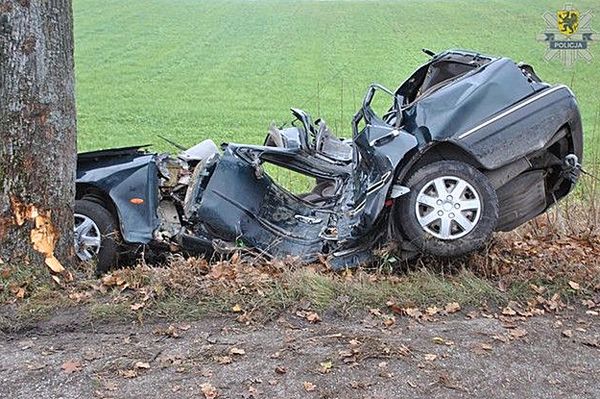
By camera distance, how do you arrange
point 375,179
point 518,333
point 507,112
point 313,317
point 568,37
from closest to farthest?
1. point 518,333
2. point 313,317
3. point 507,112
4. point 375,179
5. point 568,37

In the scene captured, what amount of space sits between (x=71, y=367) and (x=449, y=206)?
2.84 metres

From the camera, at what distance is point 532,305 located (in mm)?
5133

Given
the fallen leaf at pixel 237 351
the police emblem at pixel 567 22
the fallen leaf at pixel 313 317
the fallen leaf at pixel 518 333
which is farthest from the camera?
the police emblem at pixel 567 22

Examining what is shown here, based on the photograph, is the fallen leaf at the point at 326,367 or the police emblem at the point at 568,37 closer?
the fallen leaf at the point at 326,367

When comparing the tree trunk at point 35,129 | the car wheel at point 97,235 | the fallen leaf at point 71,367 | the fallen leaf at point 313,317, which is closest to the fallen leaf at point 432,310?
the fallen leaf at point 313,317

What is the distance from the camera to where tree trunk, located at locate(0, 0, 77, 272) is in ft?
16.2

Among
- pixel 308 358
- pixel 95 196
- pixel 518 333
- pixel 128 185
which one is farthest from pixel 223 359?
pixel 95 196

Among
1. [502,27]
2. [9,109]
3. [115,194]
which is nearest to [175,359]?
[9,109]

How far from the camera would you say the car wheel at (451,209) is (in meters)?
5.43

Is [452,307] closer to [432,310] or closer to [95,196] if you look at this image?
[432,310]

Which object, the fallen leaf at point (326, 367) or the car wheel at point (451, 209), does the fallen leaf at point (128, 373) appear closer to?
the fallen leaf at point (326, 367)

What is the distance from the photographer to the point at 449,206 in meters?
5.45

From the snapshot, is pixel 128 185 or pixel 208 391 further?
pixel 128 185

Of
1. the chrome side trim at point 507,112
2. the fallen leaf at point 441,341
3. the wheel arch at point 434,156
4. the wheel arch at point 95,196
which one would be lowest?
the fallen leaf at point 441,341
